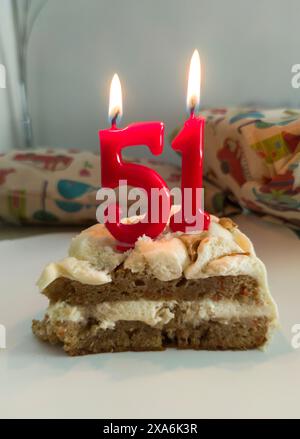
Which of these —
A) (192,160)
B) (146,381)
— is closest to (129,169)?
(192,160)

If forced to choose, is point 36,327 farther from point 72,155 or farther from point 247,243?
point 72,155

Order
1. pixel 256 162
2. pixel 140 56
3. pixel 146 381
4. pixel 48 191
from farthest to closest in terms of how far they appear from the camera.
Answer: pixel 140 56, pixel 48 191, pixel 256 162, pixel 146 381

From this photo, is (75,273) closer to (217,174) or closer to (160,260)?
(160,260)

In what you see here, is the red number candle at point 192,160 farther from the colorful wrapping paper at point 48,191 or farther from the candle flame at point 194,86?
the colorful wrapping paper at point 48,191

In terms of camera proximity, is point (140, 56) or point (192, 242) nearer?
point (192, 242)

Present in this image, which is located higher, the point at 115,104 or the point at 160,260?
the point at 115,104

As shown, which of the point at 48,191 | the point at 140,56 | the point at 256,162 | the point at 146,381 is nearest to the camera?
the point at 146,381

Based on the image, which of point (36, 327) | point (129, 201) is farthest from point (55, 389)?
point (129, 201)
